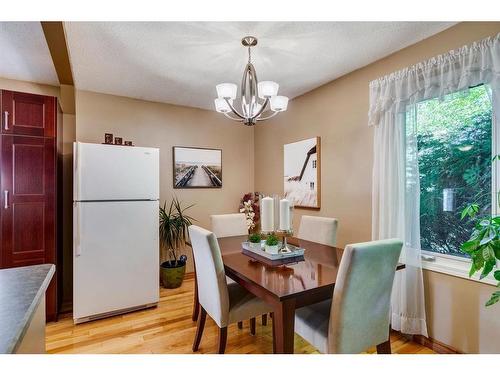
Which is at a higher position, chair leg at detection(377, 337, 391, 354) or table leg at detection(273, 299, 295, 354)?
table leg at detection(273, 299, 295, 354)

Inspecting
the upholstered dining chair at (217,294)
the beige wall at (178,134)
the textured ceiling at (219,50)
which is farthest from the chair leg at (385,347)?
the beige wall at (178,134)

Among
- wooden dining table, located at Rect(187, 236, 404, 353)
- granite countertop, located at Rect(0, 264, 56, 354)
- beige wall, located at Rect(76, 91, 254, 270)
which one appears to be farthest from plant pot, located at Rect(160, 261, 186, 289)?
granite countertop, located at Rect(0, 264, 56, 354)

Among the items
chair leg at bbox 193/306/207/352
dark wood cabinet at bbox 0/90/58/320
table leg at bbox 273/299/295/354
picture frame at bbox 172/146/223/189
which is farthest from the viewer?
picture frame at bbox 172/146/223/189

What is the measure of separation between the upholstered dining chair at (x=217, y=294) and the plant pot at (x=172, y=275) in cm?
135

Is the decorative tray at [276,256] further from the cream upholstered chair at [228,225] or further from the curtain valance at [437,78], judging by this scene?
the curtain valance at [437,78]

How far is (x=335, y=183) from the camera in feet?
9.37

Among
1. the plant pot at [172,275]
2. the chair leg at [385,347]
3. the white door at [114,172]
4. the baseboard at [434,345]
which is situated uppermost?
the white door at [114,172]

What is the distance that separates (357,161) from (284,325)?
5.86 feet

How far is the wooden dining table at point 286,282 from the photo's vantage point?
1.36 metres

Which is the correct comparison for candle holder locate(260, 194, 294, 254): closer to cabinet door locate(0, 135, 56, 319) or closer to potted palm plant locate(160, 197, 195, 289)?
potted palm plant locate(160, 197, 195, 289)

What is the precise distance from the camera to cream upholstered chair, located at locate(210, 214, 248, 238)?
9.30 feet

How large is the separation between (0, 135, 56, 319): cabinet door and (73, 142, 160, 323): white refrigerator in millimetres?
240
